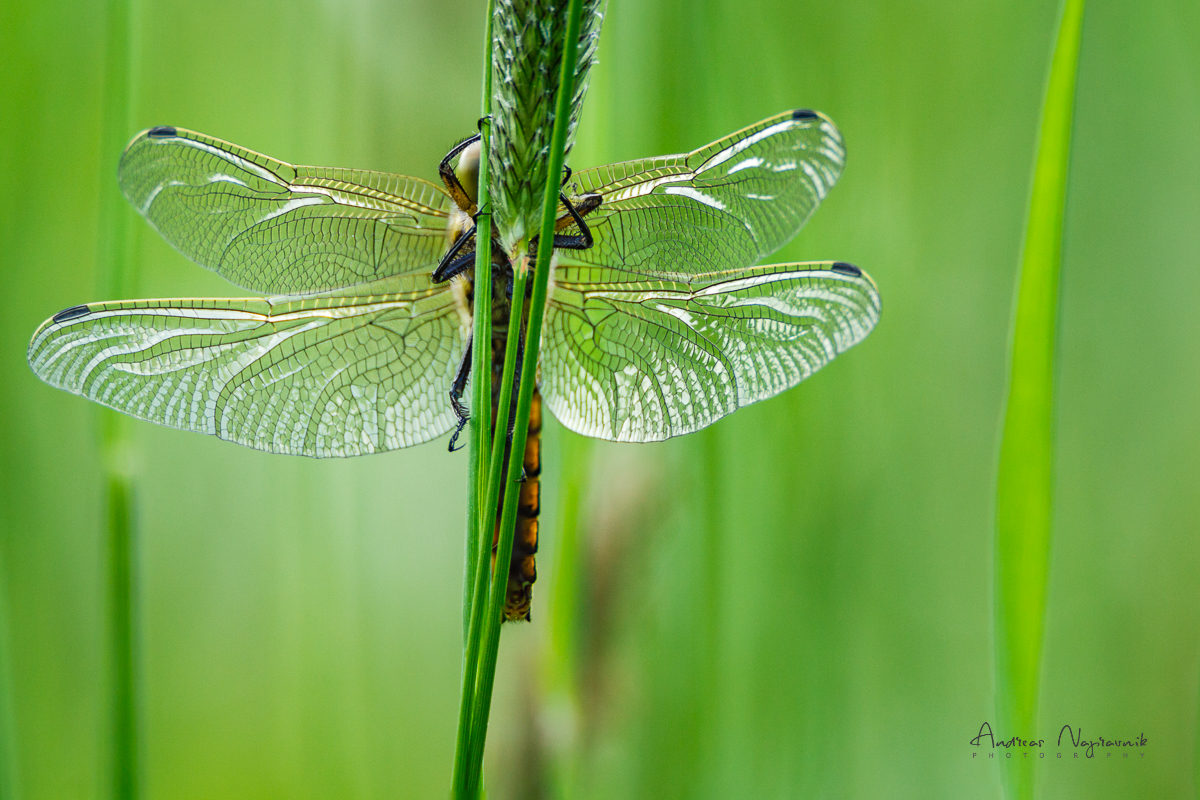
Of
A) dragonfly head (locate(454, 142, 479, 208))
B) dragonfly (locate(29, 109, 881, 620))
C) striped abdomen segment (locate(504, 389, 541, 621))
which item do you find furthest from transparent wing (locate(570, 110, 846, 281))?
striped abdomen segment (locate(504, 389, 541, 621))

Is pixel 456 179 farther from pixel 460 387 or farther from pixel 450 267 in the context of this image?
pixel 460 387

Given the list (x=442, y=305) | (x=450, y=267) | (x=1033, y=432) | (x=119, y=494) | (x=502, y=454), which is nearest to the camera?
(x=502, y=454)

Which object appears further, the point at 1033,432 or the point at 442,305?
the point at 442,305

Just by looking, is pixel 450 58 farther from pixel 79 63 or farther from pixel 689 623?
pixel 689 623

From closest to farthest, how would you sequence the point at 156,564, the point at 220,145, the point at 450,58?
the point at 220,145, the point at 156,564, the point at 450,58

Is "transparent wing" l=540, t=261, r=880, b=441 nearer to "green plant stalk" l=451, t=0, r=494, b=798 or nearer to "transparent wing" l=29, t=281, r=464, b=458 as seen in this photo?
"transparent wing" l=29, t=281, r=464, b=458

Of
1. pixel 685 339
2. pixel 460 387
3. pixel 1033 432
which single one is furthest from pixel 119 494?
pixel 1033 432

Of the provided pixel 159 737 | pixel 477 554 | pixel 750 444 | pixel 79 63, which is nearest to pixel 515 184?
pixel 477 554
